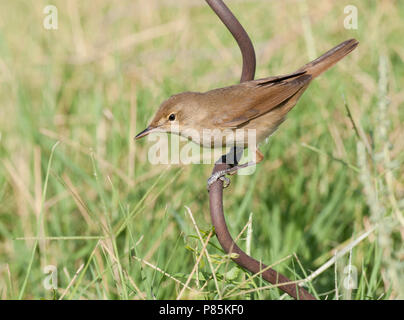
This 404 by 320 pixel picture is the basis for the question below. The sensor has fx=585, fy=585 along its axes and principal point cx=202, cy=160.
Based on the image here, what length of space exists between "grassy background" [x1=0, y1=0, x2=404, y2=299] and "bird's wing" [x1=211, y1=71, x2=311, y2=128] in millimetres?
370

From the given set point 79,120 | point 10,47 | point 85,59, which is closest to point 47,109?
point 79,120

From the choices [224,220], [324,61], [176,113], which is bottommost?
[224,220]

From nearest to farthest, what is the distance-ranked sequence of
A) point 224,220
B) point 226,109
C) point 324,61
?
1. point 224,220
2. point 324,61
3. point 226,109

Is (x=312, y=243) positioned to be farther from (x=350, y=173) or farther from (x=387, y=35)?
(x=387, y=35)

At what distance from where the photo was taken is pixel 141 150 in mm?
4020

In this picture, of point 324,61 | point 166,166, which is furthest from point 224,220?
point 166,166

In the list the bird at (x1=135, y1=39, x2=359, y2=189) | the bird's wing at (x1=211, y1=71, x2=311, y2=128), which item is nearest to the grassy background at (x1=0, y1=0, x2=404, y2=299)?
the bird at (x1=135, y1=39, x2=359, y2=189)

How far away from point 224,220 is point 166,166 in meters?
1.66

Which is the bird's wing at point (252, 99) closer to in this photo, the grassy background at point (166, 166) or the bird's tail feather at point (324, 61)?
the bird's tail feather at point (324, 61)

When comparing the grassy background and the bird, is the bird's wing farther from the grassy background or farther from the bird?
the grassy background

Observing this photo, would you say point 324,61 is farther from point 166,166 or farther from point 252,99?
point 166,166

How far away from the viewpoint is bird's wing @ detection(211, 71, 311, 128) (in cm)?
295

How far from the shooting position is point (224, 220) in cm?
183
